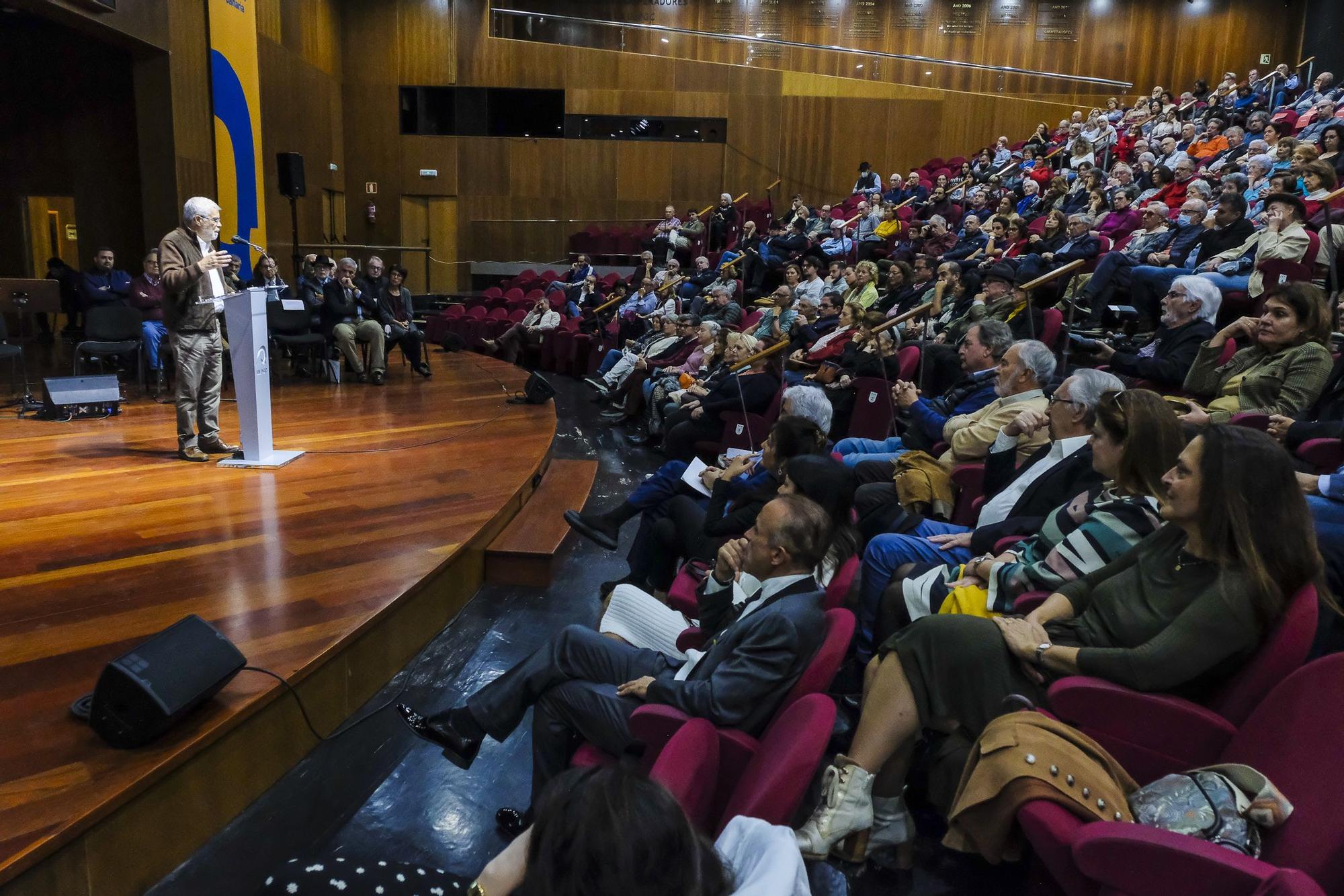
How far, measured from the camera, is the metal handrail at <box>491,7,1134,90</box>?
12.6m

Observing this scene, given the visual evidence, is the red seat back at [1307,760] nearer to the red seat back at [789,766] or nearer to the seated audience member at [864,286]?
the red seat back at [789,766]

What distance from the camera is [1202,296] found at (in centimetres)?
351

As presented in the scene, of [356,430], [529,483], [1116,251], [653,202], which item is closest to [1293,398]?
[1116,251]

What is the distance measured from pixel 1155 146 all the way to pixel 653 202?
6.52m

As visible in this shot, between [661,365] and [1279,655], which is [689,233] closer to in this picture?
[661,365]

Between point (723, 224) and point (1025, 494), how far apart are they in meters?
9.36

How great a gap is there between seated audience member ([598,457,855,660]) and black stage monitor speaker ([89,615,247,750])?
0.81 metres

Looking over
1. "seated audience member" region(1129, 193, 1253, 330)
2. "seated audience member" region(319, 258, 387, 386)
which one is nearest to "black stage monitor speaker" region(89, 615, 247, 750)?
"seated audience member" region(1129, 193, 1253, 330)

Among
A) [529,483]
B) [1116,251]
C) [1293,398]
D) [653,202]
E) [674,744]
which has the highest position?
[653,202]

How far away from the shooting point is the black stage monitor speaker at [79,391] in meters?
4.83

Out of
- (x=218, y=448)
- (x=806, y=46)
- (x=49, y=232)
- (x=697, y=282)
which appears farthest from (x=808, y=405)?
(x=806, y=46)

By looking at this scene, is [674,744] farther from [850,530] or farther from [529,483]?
[529,483]

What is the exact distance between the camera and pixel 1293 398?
2760 millimetres

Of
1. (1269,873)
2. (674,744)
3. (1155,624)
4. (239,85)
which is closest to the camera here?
(1269,873)
